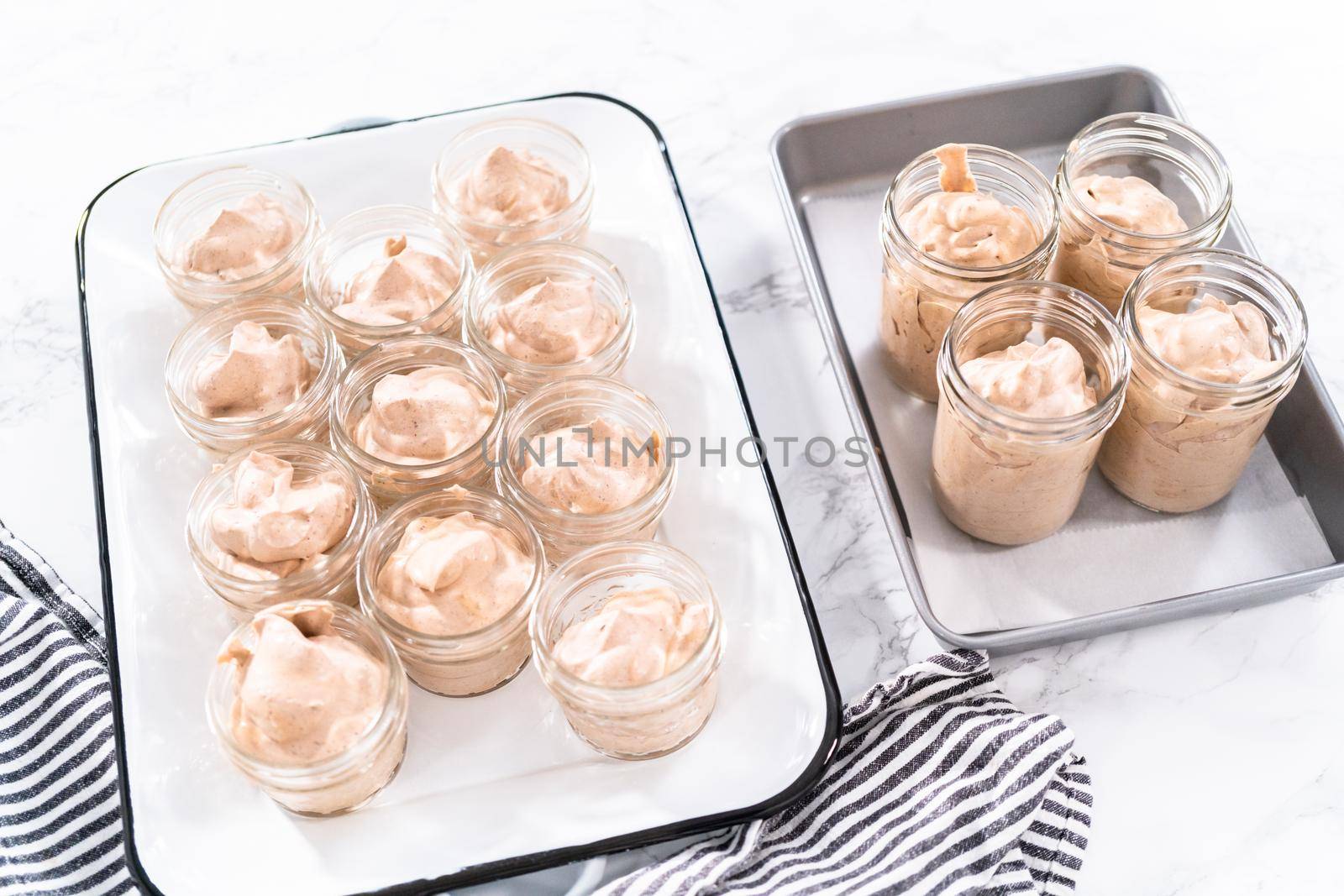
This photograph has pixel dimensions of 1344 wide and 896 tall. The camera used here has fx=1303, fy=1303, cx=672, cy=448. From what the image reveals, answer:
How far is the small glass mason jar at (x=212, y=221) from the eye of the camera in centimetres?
201

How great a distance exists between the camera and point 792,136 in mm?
2275

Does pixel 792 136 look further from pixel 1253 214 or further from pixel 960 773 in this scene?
pixel 960 773

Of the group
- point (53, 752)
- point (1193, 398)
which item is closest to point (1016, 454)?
point (1193, 398)

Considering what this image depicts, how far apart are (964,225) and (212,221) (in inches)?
45.9

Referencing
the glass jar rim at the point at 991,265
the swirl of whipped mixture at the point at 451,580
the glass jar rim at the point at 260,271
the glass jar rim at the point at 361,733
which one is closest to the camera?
the glass jar rim at the point at 361,733

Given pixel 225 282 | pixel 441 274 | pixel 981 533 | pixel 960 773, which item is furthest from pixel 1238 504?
pixel 225 282

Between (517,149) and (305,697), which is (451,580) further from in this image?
(517,149)

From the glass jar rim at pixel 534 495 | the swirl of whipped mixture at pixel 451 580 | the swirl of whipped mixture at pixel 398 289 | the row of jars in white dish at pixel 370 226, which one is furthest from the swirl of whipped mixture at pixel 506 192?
the swirl of whipped mixture at pixel 451 580

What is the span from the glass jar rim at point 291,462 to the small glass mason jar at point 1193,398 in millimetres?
1072

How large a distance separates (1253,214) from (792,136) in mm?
870

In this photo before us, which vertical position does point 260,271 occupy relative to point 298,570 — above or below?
above

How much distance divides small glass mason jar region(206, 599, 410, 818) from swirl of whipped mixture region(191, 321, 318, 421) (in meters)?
0.34

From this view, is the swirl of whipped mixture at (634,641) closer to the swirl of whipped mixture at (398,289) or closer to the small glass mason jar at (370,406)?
the small glass mason jar at (370,406)

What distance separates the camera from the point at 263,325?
195 centimetres
